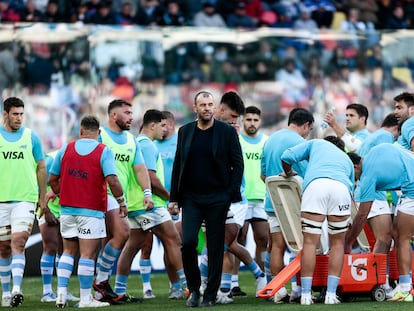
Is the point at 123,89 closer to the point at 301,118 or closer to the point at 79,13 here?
the point at 79,13

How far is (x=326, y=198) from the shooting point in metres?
12.6

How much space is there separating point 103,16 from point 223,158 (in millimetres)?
10830

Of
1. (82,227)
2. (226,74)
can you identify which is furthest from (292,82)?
(82,227)

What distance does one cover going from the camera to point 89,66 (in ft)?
66.0

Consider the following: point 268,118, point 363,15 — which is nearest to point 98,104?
point 268,118

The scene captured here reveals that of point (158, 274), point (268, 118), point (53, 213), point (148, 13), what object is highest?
point (148, 13)

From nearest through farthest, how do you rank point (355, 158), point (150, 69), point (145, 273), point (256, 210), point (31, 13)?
point (355, 158)
point (145, 273)
point (256, 210)
point (150, 69)
point (31, 13)

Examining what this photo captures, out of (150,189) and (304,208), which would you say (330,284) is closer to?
(304,208)

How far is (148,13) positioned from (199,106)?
35.5ft

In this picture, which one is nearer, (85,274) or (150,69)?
(85,274)

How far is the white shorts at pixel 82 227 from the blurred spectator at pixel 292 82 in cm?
859

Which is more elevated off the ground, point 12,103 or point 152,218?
point 12,103

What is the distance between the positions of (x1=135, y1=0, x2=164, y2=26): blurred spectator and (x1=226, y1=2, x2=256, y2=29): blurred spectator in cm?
153

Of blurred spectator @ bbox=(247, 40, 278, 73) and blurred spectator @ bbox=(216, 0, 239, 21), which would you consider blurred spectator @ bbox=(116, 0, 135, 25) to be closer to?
blurred spectator @ bbox=(216, 0, 239, 21)
